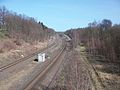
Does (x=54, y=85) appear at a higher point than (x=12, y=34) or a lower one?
lower

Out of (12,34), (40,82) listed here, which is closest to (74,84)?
(40,82)

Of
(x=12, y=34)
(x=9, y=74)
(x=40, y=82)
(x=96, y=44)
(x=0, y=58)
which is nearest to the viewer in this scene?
(x=40, y=82)

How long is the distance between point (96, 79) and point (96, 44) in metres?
30.9

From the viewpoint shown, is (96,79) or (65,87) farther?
(96,79)

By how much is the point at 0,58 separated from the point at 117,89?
67.6ft

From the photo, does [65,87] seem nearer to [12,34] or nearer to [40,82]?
[40,82]

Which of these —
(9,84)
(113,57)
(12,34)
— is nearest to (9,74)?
(9,84)

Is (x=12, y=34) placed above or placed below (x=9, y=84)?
above

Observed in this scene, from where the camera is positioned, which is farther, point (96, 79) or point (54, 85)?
point (96, 79)

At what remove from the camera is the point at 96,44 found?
5109 cm

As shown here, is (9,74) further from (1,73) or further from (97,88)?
(97,88)

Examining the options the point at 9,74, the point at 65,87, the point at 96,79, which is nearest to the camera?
the point at 65,87

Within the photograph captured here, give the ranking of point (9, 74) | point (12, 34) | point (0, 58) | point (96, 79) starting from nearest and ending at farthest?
point (96, 79) < point (9, 74) < point (0, 58) < point (12, 34)

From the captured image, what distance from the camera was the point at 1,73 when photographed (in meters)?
22.7
